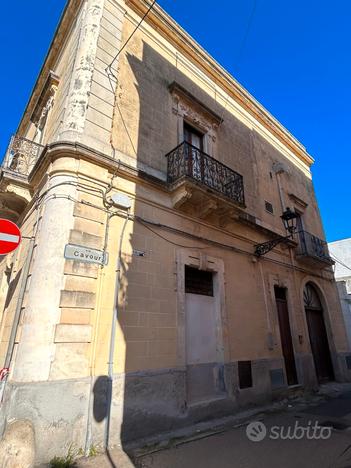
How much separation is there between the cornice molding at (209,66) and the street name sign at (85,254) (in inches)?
284

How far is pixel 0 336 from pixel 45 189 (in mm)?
3343

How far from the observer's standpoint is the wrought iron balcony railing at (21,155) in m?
6.88

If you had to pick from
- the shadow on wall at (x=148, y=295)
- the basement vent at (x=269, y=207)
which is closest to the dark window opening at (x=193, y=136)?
the shadow on wall at (x=148, y=295)

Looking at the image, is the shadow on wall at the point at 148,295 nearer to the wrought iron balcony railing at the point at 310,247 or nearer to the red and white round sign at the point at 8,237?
the red and white round sign at the point at 8,237

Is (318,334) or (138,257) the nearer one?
(138,257)

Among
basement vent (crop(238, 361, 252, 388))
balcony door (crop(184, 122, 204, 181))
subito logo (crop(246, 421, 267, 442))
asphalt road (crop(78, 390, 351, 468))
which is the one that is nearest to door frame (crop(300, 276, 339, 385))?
basement vent (crop(238, 361, 252, 388))

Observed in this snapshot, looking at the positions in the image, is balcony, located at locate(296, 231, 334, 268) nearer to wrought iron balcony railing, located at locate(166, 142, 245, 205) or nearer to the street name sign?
wrought iron balcony railing, located at locate(166, 142, 245, 205)

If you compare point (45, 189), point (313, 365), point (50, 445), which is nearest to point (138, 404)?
point (50, 445)

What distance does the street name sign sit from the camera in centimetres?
460

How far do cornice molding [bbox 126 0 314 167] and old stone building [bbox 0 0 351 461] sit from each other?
0.22 feet

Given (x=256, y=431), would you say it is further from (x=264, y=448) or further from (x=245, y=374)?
(x=245, y=374)

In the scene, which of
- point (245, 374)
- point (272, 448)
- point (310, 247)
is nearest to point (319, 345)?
point (310, 247)

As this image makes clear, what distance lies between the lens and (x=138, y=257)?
5.55m

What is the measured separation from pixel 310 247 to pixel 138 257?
8399 millimetres
